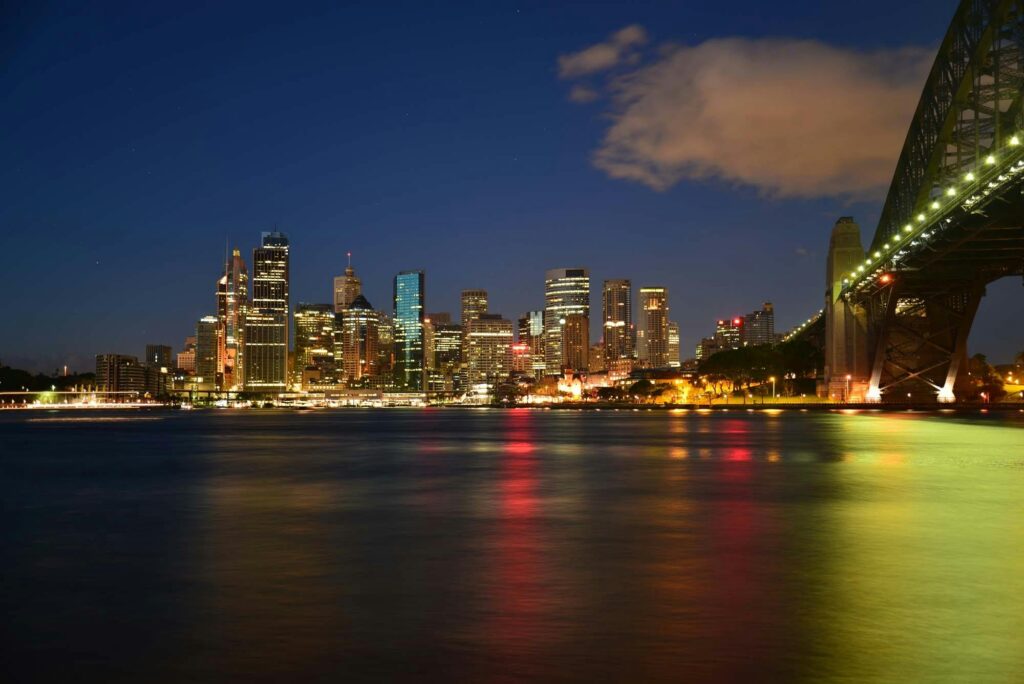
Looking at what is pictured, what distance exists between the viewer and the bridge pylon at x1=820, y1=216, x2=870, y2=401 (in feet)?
388

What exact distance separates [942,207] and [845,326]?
47399 mm

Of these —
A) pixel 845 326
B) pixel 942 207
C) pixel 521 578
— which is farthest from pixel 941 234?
pixel 521 578

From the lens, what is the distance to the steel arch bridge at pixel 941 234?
228 feet

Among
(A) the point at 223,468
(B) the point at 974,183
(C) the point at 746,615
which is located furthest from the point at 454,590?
(B) the point at 974,183

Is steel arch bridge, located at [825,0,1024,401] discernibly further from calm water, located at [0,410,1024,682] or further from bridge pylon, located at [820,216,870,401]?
calm water, located at [0,410,1024,682]

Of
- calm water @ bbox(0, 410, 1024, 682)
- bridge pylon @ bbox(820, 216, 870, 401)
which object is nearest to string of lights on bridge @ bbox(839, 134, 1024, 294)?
bridge pylon @ bbox(820, 216, 870, 401)

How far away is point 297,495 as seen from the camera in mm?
27984

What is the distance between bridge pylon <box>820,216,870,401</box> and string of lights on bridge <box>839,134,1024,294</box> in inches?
357

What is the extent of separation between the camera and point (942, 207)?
241 ft

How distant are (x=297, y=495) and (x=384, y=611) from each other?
54.7 feet

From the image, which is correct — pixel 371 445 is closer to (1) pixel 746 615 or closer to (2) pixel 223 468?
(2) pixel 223 468

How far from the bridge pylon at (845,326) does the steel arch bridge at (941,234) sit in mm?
150

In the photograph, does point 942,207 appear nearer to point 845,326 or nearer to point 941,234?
point 941,234

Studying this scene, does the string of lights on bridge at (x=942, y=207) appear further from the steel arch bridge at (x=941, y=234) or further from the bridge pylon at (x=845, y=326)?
the bridge pylon at (x=845, y=326)
